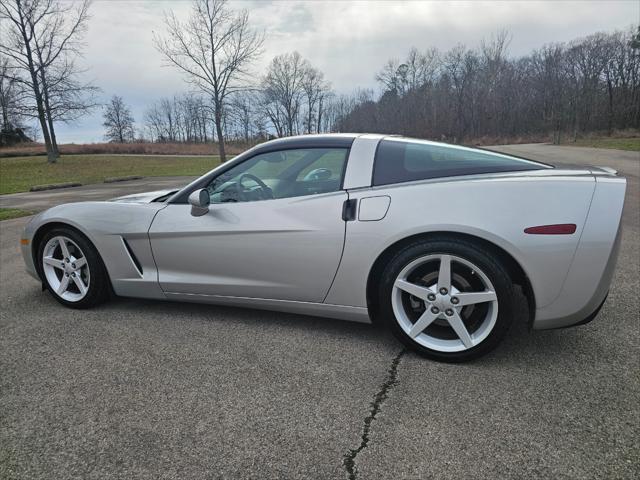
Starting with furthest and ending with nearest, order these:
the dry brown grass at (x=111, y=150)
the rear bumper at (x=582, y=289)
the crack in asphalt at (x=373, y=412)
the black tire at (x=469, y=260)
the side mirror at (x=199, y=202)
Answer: the dry brown grass at (x=111, y=150)
the side mirror at (x=199, y=202)
the black tire at (x=469, y=260)
the rear bumper at (x=582, y=289)
the crack in asphalt at (x=373, y=412)

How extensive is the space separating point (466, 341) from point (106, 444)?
1.81 m

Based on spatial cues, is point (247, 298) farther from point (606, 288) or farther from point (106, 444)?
point (606, 288)

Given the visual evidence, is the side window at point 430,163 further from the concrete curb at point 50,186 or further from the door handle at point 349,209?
the concrete curb at point 50,186

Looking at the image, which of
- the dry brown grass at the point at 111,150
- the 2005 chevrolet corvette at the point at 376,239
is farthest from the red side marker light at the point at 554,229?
the dry brown grass at the point at 111,150

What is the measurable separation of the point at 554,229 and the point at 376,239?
2.93ft

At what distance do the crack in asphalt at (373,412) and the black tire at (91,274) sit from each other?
7.47ft

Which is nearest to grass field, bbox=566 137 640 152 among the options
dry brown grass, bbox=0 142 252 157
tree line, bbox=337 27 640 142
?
tree line, bbox=337 27 640 142

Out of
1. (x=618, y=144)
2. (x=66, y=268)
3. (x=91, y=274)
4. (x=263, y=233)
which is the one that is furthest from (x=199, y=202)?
(x=618, y=144)

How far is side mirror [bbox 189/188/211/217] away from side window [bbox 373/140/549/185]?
1.14 metres

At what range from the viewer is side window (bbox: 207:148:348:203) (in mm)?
2581

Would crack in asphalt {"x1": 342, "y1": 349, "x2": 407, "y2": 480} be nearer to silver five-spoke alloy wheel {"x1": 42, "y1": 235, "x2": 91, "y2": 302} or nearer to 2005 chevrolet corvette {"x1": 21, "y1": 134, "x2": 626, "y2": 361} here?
2005 chevrolet corvette {"x1": 21, "y1": 134, "x2": 626, "y2": 361}

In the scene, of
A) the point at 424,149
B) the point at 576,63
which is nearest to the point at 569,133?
the point at 576,63

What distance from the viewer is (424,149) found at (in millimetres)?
2598

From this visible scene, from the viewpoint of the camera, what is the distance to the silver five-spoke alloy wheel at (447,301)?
2.19m
